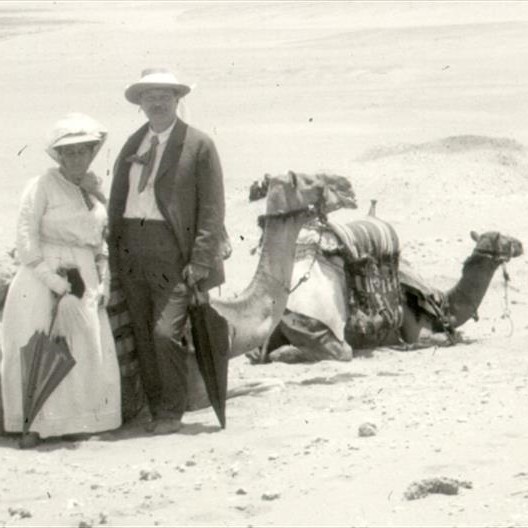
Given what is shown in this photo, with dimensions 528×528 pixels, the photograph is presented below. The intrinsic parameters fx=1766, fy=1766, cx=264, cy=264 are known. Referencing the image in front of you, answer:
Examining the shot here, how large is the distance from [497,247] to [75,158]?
4757 millimetres

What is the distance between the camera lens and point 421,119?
27359 millimetres

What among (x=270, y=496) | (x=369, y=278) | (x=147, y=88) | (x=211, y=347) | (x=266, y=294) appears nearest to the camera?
(x=270, y=496)

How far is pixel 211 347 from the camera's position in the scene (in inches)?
358

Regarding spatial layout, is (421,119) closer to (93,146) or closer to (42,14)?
(93,146)

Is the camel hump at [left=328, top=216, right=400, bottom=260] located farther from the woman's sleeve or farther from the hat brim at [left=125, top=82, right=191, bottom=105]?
the woman's sleeve

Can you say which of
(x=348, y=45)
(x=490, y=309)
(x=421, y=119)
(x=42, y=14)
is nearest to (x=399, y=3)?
(x=42, y=14)

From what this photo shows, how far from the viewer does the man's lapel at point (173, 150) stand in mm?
8797

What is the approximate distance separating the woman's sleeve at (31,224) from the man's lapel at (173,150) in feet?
1.96

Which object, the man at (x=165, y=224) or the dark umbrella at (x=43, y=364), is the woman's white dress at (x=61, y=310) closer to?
the dark umbrella at (x=43, y=364)

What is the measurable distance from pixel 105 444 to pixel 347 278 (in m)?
3.20

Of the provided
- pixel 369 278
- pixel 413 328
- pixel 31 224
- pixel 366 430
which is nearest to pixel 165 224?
pixel 31 224

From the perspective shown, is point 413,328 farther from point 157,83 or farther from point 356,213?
point 356,213

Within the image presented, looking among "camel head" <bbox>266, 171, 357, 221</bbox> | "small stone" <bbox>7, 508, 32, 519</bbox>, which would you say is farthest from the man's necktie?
"small stone" <bbox>7, 508, 32, 519</bbox>

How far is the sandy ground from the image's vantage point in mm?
7234
